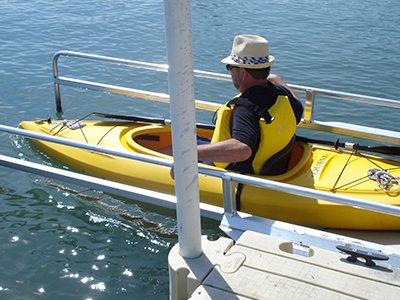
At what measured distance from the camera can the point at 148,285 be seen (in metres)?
4.44

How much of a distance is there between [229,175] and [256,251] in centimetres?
69

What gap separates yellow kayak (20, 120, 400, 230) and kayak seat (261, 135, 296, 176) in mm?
87

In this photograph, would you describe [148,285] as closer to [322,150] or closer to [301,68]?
[322,150]

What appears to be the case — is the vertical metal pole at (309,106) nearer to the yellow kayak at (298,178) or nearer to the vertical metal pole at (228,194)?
the yellow kayak at (298,178)

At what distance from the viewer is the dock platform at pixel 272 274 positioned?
2.81 m

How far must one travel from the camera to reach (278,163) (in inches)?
185

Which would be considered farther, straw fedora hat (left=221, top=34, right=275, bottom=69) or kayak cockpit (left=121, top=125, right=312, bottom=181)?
kayak cockpit (left=121, top=125, right=312, bottom=181)

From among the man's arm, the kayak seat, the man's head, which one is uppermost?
the man's head

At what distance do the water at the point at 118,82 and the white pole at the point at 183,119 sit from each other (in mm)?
1528

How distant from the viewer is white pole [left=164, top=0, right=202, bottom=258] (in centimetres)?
253

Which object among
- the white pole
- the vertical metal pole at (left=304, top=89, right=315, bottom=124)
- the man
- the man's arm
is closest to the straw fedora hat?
the man

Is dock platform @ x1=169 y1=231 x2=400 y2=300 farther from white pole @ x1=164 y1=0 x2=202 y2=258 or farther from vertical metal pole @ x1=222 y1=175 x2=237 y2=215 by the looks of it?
vertical metal pole @ x1=222 y1=175 x2=237 y2=215

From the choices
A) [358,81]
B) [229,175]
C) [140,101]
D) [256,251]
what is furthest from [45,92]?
[256,251]

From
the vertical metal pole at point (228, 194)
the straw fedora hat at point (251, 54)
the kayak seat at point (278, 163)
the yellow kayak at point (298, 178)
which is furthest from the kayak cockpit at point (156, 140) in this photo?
the vertical metal pole at point (228, 194)
